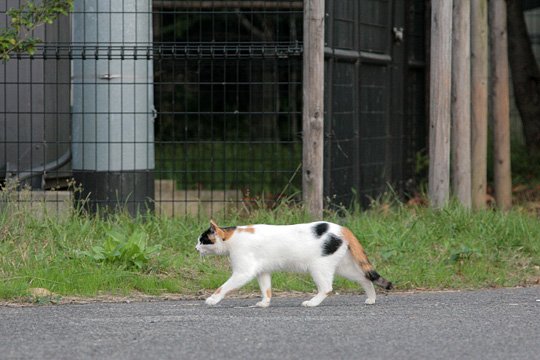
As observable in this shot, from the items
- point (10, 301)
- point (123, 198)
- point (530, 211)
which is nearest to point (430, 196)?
point (530, 211)

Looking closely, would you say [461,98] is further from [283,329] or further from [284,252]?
[283,329]

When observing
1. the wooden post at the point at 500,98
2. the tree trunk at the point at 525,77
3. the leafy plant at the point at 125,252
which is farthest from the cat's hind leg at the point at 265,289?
the tree trunk at the point at 525,77

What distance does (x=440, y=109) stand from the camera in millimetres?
10672

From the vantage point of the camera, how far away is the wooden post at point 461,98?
1093 centimetres

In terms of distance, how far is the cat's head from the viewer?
7516 mm

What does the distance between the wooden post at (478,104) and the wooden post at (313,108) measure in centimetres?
210

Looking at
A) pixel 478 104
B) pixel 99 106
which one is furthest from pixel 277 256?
pixel 478 104

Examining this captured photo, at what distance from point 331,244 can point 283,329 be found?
105 centimetres

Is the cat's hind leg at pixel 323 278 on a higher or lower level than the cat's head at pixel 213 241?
lower

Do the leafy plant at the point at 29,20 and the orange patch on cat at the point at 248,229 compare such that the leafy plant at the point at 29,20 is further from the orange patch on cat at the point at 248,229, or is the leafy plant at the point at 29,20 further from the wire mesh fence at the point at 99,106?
the orange patch on cat at the point at 248,229

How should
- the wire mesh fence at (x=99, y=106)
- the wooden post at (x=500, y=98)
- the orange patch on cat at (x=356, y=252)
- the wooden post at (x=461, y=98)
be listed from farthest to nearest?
the wooden post at (x=500, y=98), the wooden post at (x=461, y=98), the wire mesh fence at (x=99, y=106), the orange patch on cat at (x=356, y=252)

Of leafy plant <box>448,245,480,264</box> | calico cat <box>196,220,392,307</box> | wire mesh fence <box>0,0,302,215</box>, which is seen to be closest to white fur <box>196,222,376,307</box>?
calico cat <box>196,220,392,307</box>

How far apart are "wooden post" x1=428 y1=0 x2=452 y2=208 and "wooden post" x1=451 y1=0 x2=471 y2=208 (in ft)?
0.89

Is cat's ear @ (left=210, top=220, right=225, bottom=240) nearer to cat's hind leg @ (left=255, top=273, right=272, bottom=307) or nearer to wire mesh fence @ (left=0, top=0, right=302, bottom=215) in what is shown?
cat's hind leg @ (left=255, top=273, right=272, bottom=307)
